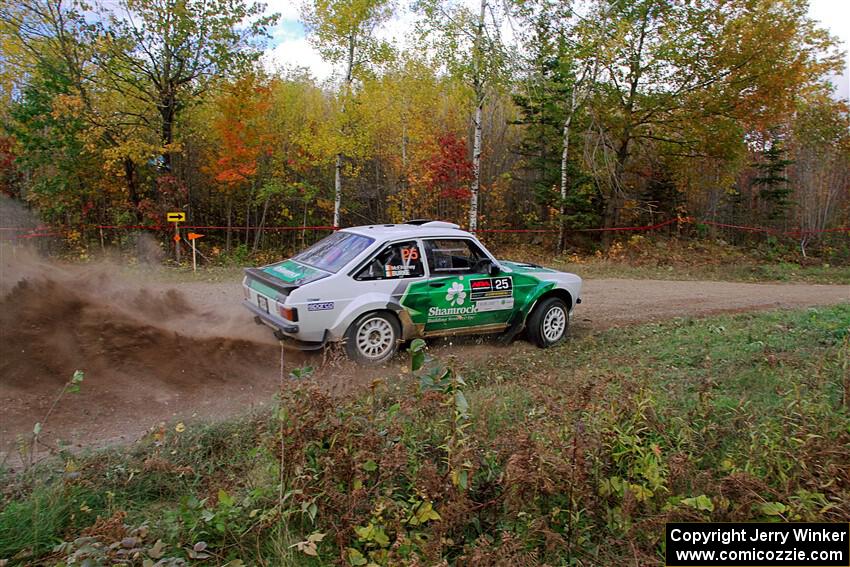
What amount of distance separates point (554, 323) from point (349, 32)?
A: 49.7 ft

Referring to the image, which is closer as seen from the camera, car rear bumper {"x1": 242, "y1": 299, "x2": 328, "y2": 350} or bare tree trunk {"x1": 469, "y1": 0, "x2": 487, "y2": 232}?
car rear bumper {"x1": 242, "y1": 299, "x2": 328, "y2": 350}

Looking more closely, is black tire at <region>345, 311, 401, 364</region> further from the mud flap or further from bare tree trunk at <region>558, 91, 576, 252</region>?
bare tree trunk at <region>558, 91, 576, 252</region>

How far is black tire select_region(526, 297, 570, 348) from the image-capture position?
7.86m

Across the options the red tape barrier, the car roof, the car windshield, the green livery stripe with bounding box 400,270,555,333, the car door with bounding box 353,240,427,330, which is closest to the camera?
the car door with bounding box 353,240,427,330

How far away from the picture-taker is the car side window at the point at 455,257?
7195mm

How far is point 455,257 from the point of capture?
7.36 m

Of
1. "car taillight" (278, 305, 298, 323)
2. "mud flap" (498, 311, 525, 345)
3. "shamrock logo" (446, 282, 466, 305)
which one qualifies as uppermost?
"shamrock logo" (446, 282, 466, 305)

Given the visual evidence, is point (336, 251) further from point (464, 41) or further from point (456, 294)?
point (464, 41)

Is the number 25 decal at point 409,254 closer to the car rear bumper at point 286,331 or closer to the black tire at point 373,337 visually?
the black tire at point 373,337

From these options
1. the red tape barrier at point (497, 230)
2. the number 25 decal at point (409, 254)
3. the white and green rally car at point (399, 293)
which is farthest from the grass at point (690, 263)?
the number 25 decal at point (409, 254)

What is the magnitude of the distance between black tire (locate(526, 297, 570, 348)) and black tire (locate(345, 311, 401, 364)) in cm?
219

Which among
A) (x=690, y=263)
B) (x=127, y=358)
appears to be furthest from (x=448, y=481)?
(x=690, y=263)

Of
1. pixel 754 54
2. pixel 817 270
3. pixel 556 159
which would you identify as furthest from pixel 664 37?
pixel 817 270

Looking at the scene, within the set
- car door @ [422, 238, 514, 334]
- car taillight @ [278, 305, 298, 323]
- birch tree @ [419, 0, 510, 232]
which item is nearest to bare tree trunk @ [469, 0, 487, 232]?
birch tree @ [419, 0, 510, 232]
